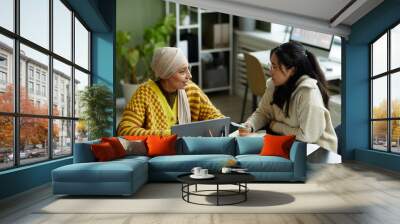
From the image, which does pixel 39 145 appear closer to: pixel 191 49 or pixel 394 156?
pixel 394 156

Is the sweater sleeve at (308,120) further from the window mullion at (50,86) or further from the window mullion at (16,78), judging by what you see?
the window mullion at (16,78)

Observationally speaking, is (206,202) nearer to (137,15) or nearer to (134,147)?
(134,147)

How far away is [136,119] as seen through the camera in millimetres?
7777

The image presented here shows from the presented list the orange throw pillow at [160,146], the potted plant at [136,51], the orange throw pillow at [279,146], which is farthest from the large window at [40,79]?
the potted plant at [136,51]

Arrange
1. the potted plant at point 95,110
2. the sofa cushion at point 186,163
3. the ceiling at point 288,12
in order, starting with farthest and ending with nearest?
the ceiling at point 288,12 → the potted plant at point 95,110 → the sofa cushion at point 186,163

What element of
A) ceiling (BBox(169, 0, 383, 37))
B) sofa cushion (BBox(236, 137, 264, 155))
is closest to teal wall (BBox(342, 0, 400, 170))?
ceiling (BBox(169, 0, 383, 37))

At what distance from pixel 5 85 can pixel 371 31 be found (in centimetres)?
499

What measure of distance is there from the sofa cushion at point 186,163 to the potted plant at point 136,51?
669cm

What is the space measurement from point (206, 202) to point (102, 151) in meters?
1.49

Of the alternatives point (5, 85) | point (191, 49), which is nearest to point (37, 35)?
point (5, 85)

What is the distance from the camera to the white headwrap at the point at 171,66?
775 centimetres

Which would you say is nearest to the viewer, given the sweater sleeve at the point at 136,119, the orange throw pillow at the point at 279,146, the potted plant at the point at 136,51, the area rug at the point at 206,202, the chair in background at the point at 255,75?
the area rug at the point at 206,202

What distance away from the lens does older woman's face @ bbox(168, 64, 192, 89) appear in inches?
306

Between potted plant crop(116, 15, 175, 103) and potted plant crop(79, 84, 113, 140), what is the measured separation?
4995mm
